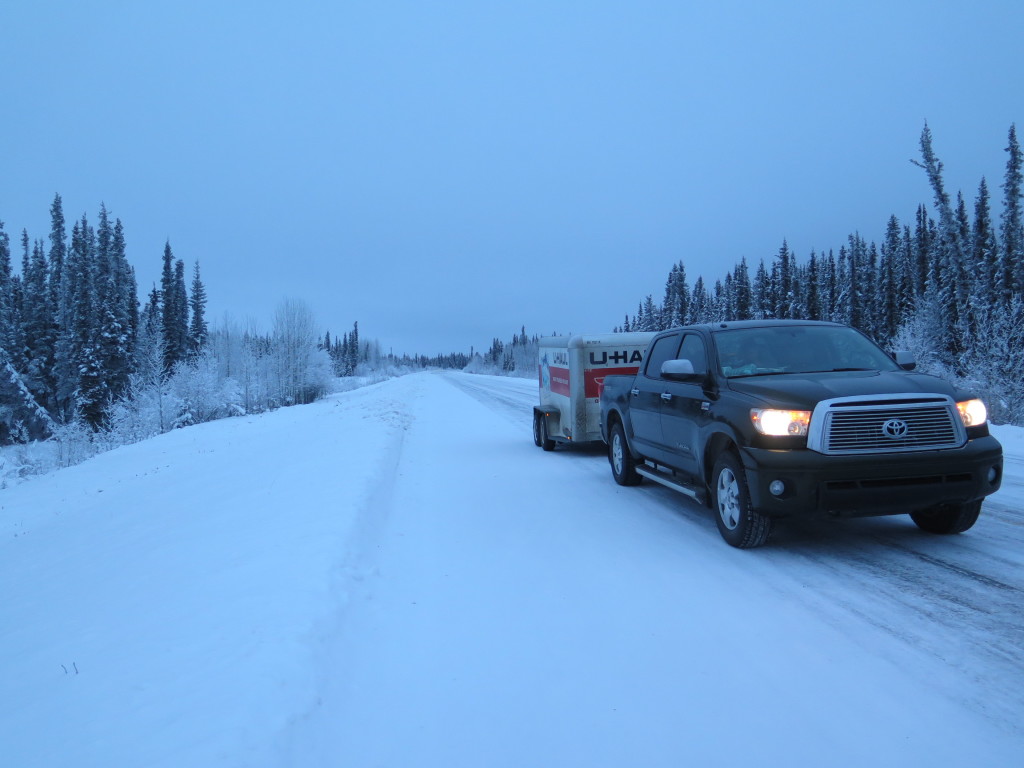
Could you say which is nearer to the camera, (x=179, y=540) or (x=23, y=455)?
(x=179, y=540)

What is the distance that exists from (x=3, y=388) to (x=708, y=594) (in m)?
59.9

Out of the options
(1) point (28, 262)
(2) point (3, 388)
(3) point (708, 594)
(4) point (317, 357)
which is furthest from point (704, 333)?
(1) point (28, 262)

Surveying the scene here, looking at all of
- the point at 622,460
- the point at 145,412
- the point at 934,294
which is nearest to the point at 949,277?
the point at 934,294

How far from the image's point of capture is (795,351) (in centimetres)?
649

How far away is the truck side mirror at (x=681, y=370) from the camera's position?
6.35m

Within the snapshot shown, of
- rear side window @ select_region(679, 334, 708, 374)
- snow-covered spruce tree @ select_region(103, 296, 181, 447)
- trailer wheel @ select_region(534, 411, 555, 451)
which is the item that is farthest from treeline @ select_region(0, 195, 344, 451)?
rear side window @ select_region(679, 334, 708, 374)

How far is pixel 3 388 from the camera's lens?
4925 cm

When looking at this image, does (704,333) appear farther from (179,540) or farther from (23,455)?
(23,455)

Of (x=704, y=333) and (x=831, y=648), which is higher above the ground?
(x=704, y=333)

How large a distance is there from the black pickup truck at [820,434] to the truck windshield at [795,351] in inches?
0.5

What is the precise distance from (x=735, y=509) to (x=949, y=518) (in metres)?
1.85

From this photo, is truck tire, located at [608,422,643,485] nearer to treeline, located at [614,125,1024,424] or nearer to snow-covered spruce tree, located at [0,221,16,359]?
treeline, located at [614,125,1024,424]

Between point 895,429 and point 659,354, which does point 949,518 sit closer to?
point 895,429

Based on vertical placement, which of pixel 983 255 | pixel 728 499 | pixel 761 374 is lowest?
pixel 728 499
